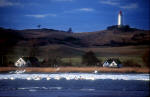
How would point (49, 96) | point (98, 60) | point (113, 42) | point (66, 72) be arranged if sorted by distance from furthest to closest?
1. point (66, 72)
2. point (98, 60)
3. point (113, 42)
4. point (49, 96)

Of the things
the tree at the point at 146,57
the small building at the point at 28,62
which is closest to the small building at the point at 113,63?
the tree at the point at 146,57

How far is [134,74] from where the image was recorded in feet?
78.2

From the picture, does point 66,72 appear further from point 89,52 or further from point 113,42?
point 113,42

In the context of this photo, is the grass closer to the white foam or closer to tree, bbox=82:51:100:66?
tree, bbox=82:51:100:66

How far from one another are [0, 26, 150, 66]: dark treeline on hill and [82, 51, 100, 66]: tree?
0.25 metres

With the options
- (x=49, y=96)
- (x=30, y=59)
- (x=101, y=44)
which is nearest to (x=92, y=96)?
(x=49, y=96)

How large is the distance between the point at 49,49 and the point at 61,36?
1664mm

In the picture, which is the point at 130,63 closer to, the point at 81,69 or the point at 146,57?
the point at 146,57

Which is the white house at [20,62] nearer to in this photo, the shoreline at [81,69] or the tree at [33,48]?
the shoreline at [81,69]

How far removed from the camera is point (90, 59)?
24703 millimetres

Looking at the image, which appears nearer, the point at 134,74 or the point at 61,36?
the point at 61,36

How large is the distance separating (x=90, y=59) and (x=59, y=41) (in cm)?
327

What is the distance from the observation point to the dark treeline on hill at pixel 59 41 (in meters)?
20.9

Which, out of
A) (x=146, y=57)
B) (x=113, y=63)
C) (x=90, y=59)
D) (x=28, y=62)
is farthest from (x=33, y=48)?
(x=146, y=57)
